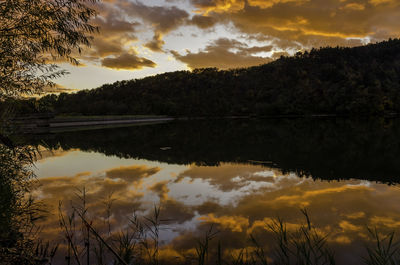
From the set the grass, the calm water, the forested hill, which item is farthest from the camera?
the forested hill

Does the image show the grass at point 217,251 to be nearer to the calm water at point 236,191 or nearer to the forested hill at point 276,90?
the calm water at point 236,191

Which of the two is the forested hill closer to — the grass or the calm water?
the calm water

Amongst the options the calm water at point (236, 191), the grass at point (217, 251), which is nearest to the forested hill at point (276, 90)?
the calm water at point (236, 191)

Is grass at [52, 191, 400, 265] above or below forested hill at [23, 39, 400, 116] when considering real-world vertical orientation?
below

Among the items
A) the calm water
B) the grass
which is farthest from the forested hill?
the grass

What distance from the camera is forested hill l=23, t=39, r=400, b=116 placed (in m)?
86.5

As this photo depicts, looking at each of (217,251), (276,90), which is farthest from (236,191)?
(276,90)

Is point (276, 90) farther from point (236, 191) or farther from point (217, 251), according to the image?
point (217, 251)

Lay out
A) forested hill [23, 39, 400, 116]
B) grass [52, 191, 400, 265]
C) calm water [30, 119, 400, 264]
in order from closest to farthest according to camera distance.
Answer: grass [52, 191, 400, 265]
calm water [30, 119, 400, 264]
forested hill [23, 39, 400, 116]

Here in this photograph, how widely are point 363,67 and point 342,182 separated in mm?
112023

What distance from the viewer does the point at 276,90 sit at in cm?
10775

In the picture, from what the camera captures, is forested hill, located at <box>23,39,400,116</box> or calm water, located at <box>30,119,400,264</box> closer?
calm water, located at <box>30,119,400,264</box>

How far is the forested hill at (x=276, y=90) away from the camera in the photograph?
86500mm

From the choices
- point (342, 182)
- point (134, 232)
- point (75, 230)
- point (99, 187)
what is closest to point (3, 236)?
point (75, 230)
